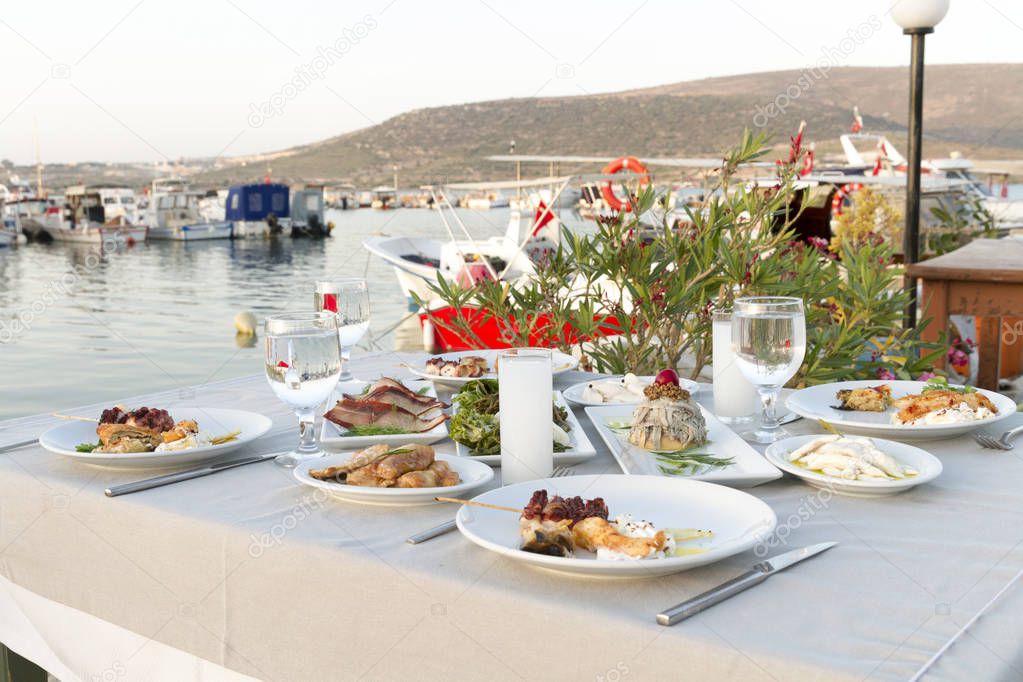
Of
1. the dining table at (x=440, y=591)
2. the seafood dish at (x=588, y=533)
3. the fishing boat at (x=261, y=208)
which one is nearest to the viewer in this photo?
the dining table at (x=440, y=591)

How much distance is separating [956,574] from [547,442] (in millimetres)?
565

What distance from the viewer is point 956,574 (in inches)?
40.0

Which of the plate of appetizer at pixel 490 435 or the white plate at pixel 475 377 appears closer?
the plate of appetizer at pixel 490 435

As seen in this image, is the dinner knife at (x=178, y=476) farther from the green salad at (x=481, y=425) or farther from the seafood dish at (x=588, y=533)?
the seafood dish at (x=588, y=533)

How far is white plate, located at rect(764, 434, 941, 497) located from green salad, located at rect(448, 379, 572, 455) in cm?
34

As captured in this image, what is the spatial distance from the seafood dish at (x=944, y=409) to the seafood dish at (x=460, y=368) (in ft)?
2.93

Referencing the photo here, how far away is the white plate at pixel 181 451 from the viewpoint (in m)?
1.44

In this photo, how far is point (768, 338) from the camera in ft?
4.77

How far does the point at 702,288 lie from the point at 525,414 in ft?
4.94

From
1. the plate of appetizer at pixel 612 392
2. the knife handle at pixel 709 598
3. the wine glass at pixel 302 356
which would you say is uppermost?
the wine glass at pixel 302 356

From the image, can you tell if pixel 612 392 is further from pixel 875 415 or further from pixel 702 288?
pixel 702 288

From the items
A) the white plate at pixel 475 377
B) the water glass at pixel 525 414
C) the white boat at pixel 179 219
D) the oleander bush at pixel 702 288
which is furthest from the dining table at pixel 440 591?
the white boat at pixel 179 219

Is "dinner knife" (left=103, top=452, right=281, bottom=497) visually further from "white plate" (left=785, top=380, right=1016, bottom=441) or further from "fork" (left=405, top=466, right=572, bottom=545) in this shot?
"white plate" (left=785, top=380, right=1016, bottom=441)

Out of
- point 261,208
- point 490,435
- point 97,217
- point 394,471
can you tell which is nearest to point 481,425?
point 490,435
